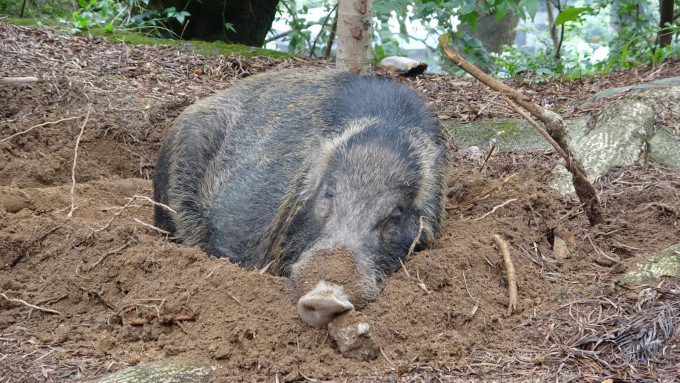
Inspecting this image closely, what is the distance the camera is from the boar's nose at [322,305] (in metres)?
3.29

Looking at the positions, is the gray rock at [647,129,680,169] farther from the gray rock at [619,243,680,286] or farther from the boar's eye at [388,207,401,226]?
the boar's eye at [388,207,401,226]

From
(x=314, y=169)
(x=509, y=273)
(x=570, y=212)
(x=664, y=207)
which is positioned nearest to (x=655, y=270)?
(x=509, y=273)

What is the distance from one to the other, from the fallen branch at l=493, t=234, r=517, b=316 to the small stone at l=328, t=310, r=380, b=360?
817 mm

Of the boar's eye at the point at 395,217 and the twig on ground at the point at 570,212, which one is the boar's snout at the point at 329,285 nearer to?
the boar's eye at the point at 395,217

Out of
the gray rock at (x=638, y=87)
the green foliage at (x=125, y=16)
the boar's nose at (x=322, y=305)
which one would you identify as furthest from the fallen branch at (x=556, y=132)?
the green foliage at (x=125, y=16)

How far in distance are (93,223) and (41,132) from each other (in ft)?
7.01

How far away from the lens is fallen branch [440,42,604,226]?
4266 millimetres

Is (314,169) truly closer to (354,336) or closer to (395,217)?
(395,217)

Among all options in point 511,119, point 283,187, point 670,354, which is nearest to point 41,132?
point 283,187

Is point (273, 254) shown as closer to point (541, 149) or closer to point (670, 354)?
point (670, 354)

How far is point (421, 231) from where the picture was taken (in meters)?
4.29

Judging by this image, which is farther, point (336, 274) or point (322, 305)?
point (336, 274)

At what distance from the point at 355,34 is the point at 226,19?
18.1 ft

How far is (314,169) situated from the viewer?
14.8 ft
